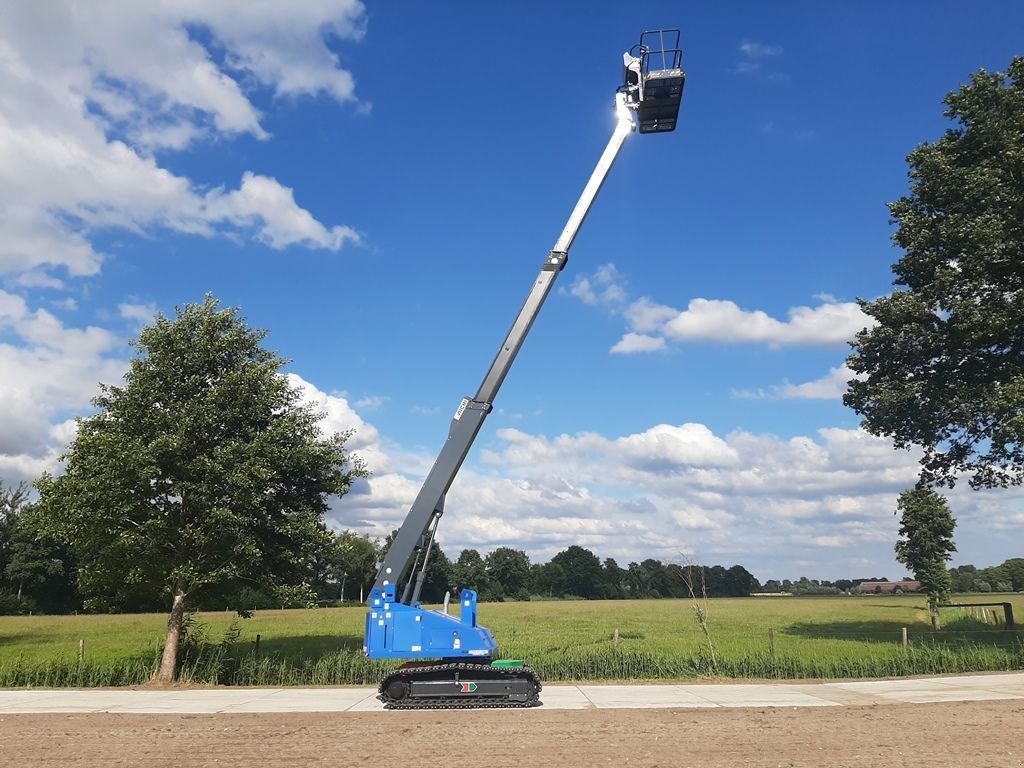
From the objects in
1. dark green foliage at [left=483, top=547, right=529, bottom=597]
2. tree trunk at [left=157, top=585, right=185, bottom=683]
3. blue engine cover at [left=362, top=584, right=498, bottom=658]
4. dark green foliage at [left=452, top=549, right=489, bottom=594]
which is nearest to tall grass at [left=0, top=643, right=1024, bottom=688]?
tree trunk at [left=157, top=585, right=185, bottom=683]

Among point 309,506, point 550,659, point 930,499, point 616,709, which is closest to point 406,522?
point 616,709

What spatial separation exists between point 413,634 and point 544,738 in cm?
345

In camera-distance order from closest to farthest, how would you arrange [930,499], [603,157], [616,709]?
[616,709]
[603,157]
[930,499]

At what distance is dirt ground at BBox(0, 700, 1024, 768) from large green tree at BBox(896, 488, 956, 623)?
38676mm

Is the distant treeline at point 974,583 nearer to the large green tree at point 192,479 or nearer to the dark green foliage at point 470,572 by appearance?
the dark green foliage at point 470,572

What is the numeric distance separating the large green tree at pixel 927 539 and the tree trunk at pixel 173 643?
4385 centimetres

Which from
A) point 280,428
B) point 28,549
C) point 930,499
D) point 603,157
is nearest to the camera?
point 603,157

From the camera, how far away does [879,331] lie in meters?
25.0

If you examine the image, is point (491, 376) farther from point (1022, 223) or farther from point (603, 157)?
point (1022, 223)

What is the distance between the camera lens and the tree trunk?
18.3 metres

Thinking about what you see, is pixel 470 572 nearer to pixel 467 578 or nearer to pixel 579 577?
pixel 467 578

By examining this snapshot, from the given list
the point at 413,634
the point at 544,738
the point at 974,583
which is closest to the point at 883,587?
the point at 974,583

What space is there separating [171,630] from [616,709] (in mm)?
11766

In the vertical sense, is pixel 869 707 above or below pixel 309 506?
below
